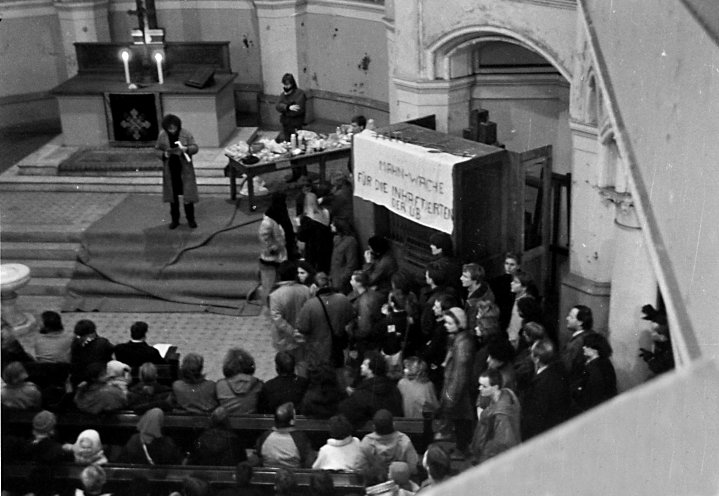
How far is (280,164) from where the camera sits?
39.6 ft

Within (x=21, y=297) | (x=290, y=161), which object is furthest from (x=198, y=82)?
(x=21, y=297)

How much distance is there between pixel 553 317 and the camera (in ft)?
32.6

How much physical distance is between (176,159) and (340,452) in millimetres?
5807

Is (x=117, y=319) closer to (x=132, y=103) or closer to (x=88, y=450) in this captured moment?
(x=132, y=103)

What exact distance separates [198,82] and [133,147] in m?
1.28

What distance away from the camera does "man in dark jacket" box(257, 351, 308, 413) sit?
7270 millimetres

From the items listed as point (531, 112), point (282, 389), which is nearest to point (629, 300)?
point (282, 389)

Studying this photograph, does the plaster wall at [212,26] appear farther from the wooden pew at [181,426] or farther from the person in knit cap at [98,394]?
the wooden pew at [181,426]

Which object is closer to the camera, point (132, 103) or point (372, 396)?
point (372, 396)

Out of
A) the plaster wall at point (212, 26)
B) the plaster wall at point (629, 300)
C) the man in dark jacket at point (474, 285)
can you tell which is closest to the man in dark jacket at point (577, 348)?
the man in dark jacket at point (474, 285)

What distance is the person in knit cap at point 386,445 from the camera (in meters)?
6.24

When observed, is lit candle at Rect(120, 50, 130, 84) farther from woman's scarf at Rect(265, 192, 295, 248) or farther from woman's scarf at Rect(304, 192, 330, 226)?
woman's scarf at Rect(304, 192, 330, 226)

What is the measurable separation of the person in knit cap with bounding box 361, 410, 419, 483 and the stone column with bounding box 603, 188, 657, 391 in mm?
2646

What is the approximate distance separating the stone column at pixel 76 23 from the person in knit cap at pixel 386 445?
11.9 m
